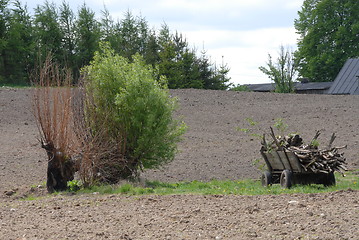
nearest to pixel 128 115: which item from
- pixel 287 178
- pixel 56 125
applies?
pixel 56 125

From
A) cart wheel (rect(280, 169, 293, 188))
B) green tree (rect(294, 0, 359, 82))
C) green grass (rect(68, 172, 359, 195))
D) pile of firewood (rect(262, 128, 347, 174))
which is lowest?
green grass (rect(68, 172, 359, 195))

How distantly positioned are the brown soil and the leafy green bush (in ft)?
4.80

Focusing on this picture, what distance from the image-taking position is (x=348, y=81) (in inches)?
1567

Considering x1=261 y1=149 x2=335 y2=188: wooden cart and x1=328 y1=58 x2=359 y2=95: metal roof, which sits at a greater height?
x1=328 y1=58 x2=359 y2=95: metal roof

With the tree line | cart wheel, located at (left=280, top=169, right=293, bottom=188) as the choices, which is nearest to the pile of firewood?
cart wheel, located at (left=280, top=169, right=293, bottom=188)

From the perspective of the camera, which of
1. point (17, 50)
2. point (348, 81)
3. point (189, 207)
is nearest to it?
point (189, 207)

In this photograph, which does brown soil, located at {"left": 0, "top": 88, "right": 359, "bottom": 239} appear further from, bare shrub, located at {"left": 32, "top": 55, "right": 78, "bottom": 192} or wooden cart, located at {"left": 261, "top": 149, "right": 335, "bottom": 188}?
wooden cart, located at {"left": 261, "top": 149, "right": 335, "bottom": 188}

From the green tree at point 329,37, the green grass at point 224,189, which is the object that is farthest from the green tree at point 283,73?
the green grass at point 224,189

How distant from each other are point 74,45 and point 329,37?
23.9m

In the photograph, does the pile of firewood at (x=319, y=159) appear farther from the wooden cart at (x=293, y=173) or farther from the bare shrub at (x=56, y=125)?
the bare shrub at (x=56, y=125)

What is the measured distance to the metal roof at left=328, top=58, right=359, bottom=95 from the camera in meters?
39.0

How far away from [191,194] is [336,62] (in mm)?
40704

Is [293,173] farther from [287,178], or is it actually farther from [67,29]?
[67,29]

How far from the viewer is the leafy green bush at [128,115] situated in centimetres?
1316
